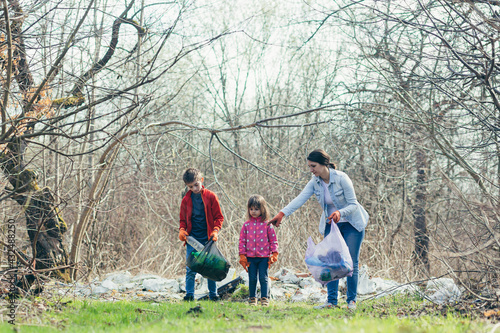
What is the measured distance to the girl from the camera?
6.33 metres

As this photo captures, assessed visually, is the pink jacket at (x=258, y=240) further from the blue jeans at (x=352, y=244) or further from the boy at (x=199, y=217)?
the blue jeans at (x=352, y=244)

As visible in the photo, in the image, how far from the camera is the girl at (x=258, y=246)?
20.8ft

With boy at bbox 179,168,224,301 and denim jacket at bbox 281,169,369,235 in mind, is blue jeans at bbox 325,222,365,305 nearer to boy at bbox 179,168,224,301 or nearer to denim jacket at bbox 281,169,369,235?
denim jacket at bbox 281,169,369,235

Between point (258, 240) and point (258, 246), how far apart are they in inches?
3.1

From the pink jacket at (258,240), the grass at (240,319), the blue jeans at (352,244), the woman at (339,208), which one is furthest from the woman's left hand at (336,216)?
the pink jacket at (258,240)

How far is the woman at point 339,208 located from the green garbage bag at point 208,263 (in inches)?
35.0

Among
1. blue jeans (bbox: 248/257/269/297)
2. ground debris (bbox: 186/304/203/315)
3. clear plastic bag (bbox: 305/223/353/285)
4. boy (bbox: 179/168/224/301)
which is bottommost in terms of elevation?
ground debris (bbox: 186/304/203/315)

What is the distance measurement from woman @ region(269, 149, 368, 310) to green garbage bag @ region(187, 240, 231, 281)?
2.92 ft

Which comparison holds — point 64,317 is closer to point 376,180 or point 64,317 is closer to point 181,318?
point 181,318

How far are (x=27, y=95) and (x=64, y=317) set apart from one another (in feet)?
11.0

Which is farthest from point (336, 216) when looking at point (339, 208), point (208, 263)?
point (208, 263)

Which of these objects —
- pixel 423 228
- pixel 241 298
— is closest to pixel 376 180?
pixel 423 228

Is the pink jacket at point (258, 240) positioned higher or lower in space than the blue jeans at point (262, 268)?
higher

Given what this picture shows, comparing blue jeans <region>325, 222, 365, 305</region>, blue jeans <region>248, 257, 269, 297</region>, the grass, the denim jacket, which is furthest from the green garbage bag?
blue jeans <region>325, 222, 365, 305</region>
